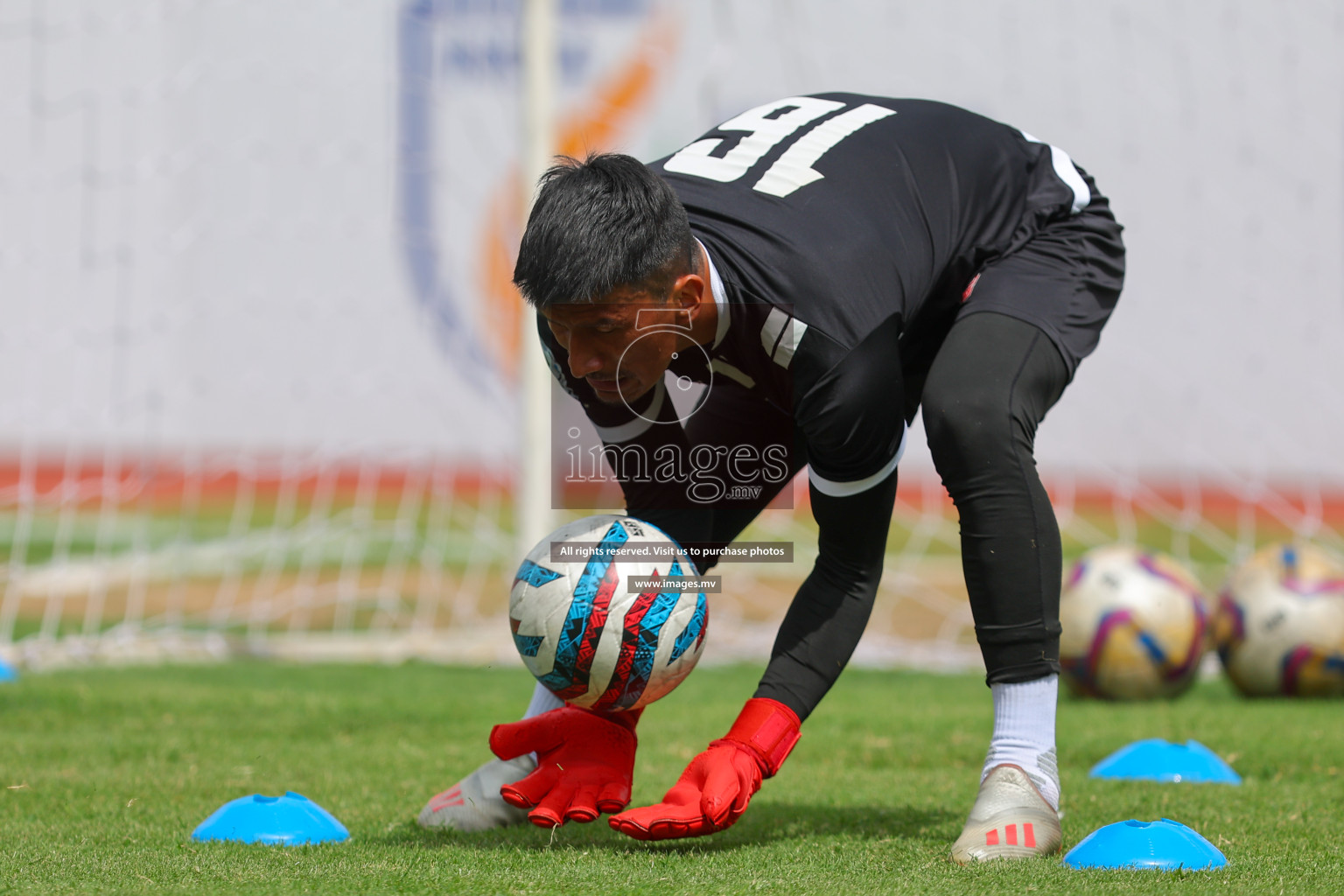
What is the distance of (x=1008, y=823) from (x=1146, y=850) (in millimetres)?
236

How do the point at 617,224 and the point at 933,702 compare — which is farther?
the point at 933,702

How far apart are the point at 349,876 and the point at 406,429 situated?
22.5 ft

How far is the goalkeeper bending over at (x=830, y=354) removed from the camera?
89.6 inches

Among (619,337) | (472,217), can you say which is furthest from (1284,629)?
(472,217)

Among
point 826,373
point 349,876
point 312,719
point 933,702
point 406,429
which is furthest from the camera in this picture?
point 406,429

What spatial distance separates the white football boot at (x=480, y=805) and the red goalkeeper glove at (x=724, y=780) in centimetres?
46

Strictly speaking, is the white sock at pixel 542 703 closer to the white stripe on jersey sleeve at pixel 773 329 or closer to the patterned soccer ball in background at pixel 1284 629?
the white stripe on jersey sleeve at pixel 773 329

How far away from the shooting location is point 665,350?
236 centimetres

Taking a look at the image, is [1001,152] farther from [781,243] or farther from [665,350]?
[665,350]

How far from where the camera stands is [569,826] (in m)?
2.78

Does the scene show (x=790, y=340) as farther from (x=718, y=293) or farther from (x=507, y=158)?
(x=507, y=158)

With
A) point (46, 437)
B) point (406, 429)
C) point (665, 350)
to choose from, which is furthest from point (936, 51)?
point (46, 437)

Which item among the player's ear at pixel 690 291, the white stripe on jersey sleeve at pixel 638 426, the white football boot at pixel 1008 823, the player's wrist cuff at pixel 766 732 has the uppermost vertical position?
the player's ear at pixel 690 291

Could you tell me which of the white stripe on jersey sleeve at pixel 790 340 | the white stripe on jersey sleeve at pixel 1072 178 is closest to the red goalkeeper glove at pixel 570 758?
the white stripe on jersey sleeve at pixel 790 340
